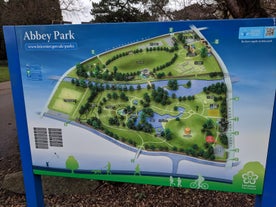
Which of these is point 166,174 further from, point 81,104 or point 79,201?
point 79,201

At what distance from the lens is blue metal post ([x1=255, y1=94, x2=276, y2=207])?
1842mm

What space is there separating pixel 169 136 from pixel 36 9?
9.44 m

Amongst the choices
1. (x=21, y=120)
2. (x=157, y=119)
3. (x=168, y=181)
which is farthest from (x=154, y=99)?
(x=21, y=120)

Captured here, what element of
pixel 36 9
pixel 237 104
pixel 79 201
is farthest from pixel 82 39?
pixel 36 9

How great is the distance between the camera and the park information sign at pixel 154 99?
1.80 metres

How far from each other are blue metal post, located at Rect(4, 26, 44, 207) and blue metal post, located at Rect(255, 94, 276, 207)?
75.4 inches

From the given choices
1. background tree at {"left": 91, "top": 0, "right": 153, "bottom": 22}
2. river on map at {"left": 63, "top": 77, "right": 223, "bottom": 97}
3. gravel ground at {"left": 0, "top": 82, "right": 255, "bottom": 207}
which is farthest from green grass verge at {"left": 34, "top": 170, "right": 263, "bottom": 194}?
background tree at {"left": 91, "top": 0, "right": 153, "bottom": 22}

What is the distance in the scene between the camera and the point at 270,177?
6.29ft

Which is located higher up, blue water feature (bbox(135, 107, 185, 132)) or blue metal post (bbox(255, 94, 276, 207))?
blue water feature (bbox(135, 107, 185, 132))

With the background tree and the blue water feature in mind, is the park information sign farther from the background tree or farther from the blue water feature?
the background tree

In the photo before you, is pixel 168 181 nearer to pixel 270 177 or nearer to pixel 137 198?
pixel 270 177

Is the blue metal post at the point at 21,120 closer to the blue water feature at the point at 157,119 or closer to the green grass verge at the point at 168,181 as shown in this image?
the green grass verge at the point at 168,181

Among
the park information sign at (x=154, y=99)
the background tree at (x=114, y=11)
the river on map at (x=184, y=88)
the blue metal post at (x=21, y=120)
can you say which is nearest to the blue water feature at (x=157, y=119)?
the park information sign at (x=154, y=99)

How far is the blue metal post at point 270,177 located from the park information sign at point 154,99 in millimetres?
38
